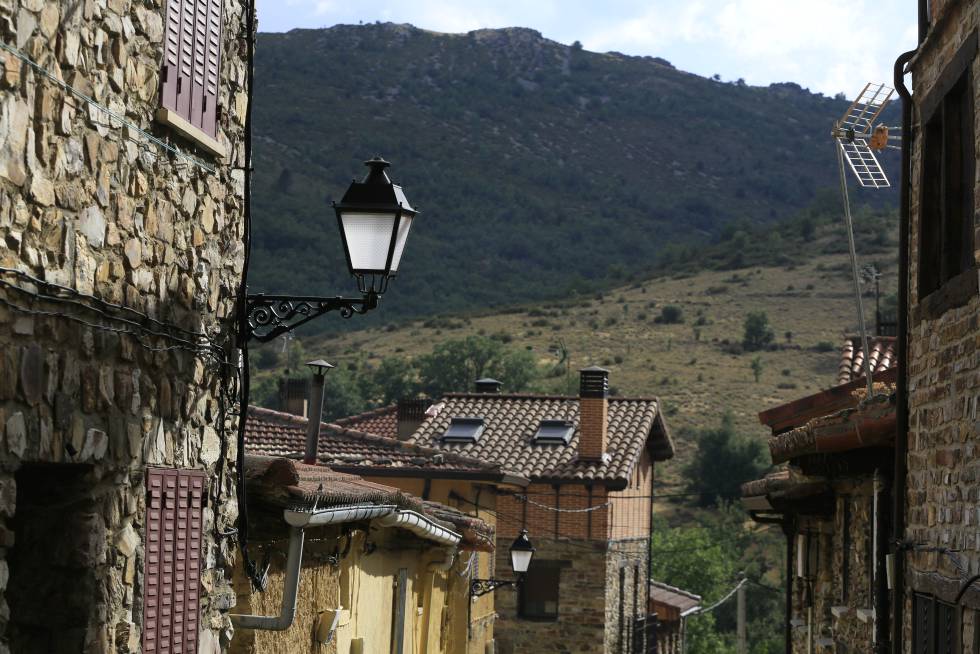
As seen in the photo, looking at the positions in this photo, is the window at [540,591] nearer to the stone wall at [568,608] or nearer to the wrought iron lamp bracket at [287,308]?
the stone wall at [568,608]

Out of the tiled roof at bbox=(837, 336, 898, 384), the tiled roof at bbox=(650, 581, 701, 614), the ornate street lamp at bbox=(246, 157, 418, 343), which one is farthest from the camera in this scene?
the tiled roof at bbox=(650, 581, 701, 614)

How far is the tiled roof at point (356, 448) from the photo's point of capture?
22.9m

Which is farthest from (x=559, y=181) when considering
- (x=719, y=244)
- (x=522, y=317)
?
(x=522, y=317)

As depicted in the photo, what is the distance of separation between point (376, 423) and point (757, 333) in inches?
1396

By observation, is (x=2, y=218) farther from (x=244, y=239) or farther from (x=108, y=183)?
(x=244, y=239)

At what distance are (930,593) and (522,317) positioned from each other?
71.6 m

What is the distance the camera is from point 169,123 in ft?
21.6

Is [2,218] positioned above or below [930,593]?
above

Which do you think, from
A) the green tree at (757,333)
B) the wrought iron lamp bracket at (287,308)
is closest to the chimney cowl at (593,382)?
the wrought iron lamp bracket at (287,308)

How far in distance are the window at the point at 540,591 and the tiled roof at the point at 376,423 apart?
5455 mm

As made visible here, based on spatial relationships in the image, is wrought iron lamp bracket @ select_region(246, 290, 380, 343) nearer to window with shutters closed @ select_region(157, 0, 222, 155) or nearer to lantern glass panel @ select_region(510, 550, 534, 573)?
window with shutters closed @ select_region(157, 0, 222, 155)

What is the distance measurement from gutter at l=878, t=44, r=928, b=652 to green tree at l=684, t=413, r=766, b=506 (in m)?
44.9

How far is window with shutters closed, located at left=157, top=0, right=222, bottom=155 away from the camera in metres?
6.66

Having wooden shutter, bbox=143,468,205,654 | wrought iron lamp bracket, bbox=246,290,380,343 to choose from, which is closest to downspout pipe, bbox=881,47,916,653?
wrought iron lamp bracket, bbox=246,290,380,343
